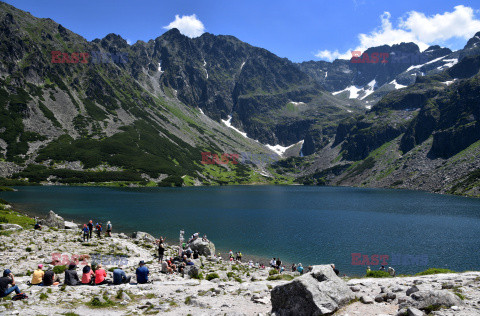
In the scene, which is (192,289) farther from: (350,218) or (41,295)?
(350,218)

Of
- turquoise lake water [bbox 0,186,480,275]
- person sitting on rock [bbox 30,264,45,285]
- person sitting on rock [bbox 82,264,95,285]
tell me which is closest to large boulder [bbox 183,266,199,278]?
person sitting on rock [bbox 82,264,95,285]

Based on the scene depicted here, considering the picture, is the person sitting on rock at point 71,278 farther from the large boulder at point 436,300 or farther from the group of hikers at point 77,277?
the large boulder at point 436,300

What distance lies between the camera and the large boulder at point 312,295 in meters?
14.5

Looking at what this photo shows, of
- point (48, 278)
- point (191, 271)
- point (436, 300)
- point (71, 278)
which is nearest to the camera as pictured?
point (436, 300)

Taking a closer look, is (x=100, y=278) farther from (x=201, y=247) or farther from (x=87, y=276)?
(x=201, y=247)

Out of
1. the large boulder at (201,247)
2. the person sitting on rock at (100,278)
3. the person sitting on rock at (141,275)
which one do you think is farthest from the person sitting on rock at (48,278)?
the large boulder at (201,247)

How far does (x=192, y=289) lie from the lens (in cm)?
2198

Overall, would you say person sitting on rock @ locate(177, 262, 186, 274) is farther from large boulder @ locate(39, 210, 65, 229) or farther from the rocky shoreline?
large boulder @ locate(39, 210, 65, 229)

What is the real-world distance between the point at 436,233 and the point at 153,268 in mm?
75488

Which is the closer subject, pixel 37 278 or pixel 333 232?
pixel 37 278

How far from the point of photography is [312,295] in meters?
14.5

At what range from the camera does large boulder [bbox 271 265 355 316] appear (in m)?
14.5

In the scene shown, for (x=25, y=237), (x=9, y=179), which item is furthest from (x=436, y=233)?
(x=9, y=179)

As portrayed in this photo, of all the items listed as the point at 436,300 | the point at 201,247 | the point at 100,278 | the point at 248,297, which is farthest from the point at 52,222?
the point at 436,300
